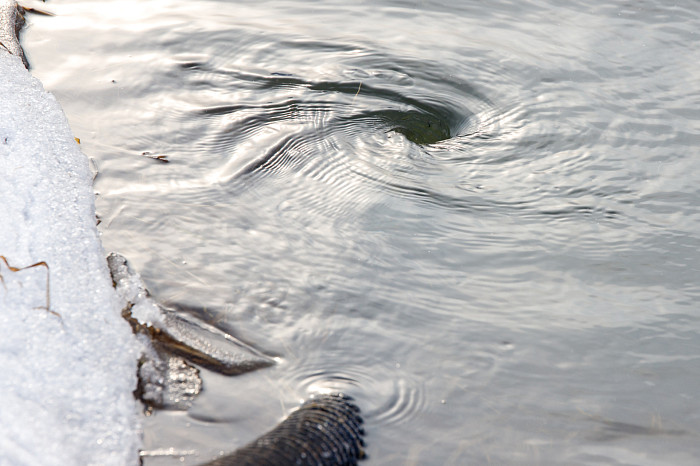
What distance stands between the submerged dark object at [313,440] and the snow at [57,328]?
32 cm

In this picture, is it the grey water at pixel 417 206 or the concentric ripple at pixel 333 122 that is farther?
the concentric ripple at pixel 333 122

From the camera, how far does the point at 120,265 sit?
2217mm

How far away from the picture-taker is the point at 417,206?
2760mm

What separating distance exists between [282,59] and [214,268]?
1886 millimetres

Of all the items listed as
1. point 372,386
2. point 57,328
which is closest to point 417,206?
point 372,386

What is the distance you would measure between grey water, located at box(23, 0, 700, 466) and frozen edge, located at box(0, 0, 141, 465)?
0.12m

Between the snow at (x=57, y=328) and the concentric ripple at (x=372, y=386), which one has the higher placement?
the snow at (x=57, y=328)

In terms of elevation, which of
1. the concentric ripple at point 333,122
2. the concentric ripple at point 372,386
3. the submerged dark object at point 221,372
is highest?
the concentric ripple at point 333,122

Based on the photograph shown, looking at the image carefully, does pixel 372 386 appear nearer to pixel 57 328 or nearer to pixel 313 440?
pixel 313 440

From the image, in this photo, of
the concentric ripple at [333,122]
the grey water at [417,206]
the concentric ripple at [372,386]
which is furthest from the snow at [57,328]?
the concentric ripple at [333,122]

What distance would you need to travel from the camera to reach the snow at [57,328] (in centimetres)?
159

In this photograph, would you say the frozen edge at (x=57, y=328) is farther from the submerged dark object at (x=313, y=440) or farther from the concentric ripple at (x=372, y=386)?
the concentric ripple at (x=372, y=386)

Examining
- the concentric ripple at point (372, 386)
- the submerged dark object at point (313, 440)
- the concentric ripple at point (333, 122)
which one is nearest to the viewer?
the submerged dark object at point (313, 440)

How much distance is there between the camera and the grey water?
193 cm
